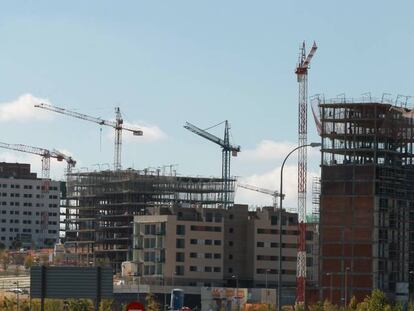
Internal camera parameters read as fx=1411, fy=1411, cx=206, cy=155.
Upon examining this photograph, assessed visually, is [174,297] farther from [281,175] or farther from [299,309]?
[281,175]

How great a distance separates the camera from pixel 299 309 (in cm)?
16588

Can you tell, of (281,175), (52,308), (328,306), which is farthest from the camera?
(328,306)

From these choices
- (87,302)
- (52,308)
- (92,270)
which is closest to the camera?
(92,270)

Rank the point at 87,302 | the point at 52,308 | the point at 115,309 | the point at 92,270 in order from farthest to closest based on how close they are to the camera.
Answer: the point at 115,309, the point at 52,308, the point at 87,302, the point at 92,270

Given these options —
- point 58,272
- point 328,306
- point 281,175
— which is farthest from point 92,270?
point 328,306

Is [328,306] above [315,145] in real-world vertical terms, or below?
below

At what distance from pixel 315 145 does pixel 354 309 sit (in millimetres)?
90695

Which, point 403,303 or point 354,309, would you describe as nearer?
point 354,309

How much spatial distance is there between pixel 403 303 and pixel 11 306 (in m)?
61.6

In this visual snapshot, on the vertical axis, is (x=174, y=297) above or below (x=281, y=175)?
below

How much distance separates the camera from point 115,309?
19675cm

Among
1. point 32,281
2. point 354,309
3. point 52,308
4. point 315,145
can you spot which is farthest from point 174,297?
point 32,281

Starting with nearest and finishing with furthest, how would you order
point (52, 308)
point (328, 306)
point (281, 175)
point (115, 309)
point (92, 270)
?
1. point (92, 270)
2. point (281, 175)
3. point (52, 308)
4. point (328, 306)
5. point (115, 309)

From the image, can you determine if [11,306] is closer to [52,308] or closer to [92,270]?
[52,308]
